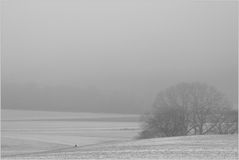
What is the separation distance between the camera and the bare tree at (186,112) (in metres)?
57.1

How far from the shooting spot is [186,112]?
59.7 m

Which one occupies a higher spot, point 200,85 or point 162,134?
point 200,85

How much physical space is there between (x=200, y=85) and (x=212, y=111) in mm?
7829

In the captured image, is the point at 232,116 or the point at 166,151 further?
the point at 232,116

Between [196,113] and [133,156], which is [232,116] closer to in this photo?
[196,113]

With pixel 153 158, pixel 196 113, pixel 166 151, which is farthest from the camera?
pixel 196 113

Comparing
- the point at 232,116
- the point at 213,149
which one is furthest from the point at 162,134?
the point at 213,149

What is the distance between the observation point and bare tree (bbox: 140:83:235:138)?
57062 mm

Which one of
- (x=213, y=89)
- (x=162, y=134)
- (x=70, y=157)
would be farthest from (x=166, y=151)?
(x=213, y=89)

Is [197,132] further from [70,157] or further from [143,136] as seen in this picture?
[70,157]

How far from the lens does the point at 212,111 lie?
199 ft

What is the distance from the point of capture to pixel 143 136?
187 feet

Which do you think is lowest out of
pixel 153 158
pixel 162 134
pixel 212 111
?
pixel 153 158

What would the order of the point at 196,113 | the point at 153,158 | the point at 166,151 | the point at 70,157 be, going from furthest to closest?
the point at 196,113, the point at 166,151, the point at 70,157, the point at 153,158
